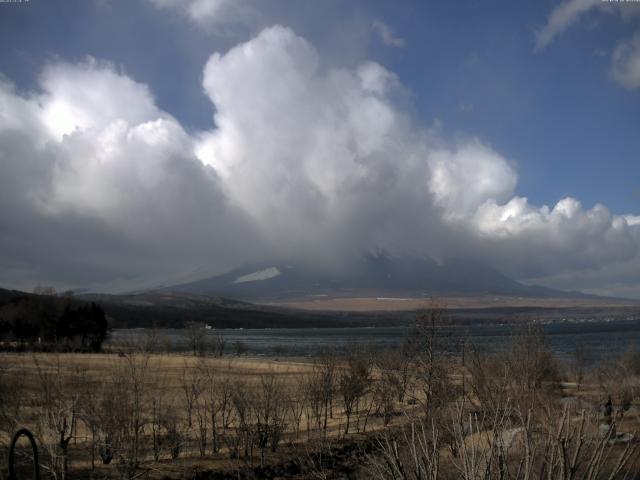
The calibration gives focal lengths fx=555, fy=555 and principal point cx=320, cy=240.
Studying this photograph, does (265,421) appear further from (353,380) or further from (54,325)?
(54,325)

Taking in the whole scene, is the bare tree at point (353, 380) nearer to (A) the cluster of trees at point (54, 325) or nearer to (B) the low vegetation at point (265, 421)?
(B) the low vegetation at point (265, 421)

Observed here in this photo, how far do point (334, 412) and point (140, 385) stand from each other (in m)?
21.4

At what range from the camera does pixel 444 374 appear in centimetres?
2823

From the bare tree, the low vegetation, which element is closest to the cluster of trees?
the bare tree

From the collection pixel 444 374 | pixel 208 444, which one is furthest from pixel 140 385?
pixel 444 374

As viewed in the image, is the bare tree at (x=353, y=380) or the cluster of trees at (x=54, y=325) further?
the cluster of trees at (x=54, y=325)

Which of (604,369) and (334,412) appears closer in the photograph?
(334,412)

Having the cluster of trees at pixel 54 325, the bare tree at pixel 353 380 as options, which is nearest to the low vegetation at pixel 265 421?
the bare tree at pixel 353 380

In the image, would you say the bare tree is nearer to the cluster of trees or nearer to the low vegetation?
the low vegetation

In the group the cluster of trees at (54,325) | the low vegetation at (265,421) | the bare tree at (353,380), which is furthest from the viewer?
the cluster of trees at (54,325)

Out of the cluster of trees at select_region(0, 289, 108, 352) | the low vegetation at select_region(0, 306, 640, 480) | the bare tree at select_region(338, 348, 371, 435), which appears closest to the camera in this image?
the low vegetation at select_region(0, 306, 640, 480)

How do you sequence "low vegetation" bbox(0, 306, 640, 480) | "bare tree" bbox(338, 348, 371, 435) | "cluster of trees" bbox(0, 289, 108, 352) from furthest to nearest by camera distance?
1. "cluster of trees" bbox(0, 289, 108, 352)
2. "bare tree" bbox(338, 348, 371, 435)
3. "low vegetation" bbox(0, 306, 640, 480)

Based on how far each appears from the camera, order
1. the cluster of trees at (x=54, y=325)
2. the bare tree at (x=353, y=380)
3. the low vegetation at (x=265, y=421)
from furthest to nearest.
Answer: the cluster of trees at (x=54, y=325), the bare tree at (x=353, y=380), the low vegetation at (x=265, y=421)

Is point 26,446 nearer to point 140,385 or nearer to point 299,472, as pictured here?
point 140,385
